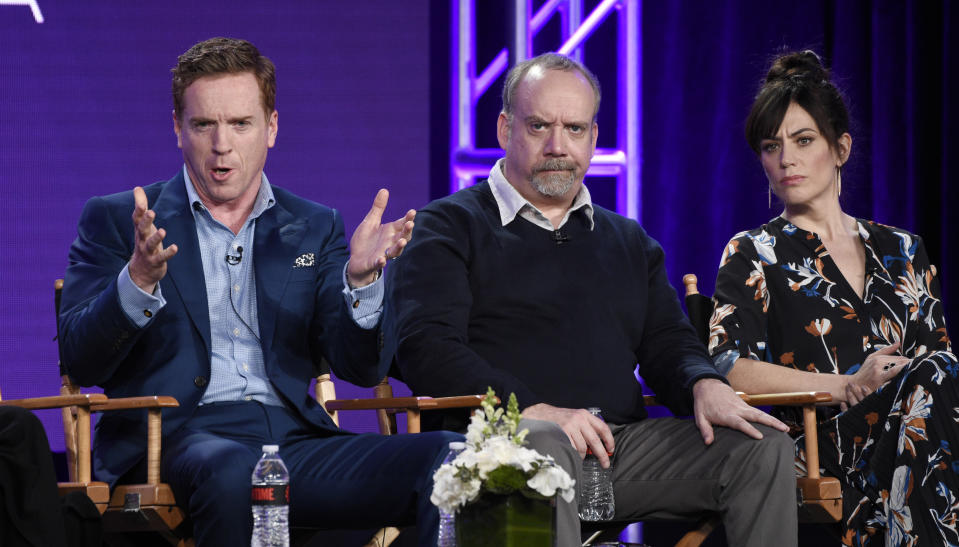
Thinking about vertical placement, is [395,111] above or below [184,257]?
above

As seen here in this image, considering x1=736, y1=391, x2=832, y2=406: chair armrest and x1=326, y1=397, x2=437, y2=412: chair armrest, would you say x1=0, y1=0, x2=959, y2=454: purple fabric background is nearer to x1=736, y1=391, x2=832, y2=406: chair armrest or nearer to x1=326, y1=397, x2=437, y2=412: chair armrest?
x1=326, y1=397, x2=437, y2=412: chair armrest

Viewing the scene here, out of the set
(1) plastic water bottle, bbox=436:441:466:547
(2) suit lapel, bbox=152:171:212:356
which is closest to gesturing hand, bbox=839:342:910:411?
(1) plastic water bottle, bbox=436:441:466:547

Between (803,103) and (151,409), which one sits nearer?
(151,409)

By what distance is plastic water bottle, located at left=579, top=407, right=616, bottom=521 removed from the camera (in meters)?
2.74

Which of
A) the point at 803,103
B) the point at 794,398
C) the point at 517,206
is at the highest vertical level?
the point at 803,103

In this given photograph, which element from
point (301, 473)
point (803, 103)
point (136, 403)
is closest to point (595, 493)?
point (301, 473)

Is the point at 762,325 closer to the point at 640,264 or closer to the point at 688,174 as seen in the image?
the point at 640,264

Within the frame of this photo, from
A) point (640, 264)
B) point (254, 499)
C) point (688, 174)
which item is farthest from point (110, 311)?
point (688, 174)

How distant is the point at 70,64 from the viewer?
166 inches

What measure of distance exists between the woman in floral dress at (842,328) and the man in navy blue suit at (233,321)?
111 centimetres

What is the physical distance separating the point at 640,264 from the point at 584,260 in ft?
0.61

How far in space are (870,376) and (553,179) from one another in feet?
3.13

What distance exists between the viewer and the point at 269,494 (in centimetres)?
228

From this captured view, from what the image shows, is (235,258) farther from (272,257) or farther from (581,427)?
(581,427)
